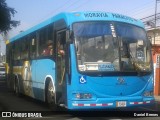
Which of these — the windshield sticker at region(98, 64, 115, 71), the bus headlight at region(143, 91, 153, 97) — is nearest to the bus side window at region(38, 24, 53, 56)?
the windshield sticker at region(98, 64, 115, 71)

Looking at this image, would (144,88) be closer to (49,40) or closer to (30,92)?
(49,40)

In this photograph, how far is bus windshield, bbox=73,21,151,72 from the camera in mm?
11727

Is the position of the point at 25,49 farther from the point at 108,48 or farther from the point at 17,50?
the point at 108,48

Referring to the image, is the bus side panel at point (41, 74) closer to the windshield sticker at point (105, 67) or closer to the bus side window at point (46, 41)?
the bus side window at point (46, 41)

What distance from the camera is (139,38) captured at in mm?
12602

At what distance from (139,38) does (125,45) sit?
70cm

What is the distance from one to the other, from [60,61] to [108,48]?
170 cm

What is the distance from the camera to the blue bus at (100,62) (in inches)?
459

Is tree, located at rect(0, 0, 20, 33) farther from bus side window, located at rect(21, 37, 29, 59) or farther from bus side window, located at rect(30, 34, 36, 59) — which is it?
bus side window, located at rect(30, 34, 36, 59)

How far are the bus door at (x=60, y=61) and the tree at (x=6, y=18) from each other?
55.1 ft

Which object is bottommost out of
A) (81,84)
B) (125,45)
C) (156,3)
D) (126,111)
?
(126,111)

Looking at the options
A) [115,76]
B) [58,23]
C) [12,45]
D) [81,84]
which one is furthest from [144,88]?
[12,45]

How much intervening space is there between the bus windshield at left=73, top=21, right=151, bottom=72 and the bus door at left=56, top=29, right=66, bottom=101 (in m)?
0.81

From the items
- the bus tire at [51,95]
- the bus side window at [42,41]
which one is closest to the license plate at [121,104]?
the bus tire at [51,95]
